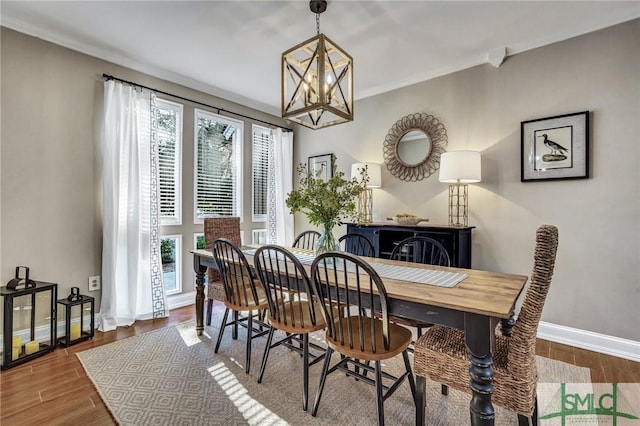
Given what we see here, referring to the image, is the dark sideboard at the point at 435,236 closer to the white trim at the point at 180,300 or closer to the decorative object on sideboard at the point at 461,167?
the decorative object on sideboard at the point at 461,167

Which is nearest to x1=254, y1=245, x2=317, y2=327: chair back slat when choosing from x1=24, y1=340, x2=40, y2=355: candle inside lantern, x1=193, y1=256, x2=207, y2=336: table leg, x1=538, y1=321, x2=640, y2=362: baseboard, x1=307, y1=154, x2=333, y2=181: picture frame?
x1=193, y1=256, x2=207, y2=336: table leg

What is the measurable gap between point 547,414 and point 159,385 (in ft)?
8.03

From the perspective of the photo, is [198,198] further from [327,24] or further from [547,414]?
[547,414]

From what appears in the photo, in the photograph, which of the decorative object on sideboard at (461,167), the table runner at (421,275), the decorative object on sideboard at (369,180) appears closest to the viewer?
the table runner at (421,275)

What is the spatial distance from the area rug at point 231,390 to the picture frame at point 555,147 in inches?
63.9

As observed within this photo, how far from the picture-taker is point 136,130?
322 cm

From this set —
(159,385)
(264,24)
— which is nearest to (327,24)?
(264,24)

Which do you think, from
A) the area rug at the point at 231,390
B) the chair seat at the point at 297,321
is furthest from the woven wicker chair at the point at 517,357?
the chair seat at the point at 297,321

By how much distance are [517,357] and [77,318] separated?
3.55 metres

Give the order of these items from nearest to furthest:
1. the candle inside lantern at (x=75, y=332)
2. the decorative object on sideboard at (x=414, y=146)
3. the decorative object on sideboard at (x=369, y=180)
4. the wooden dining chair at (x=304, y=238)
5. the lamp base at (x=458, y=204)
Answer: the candle inside lantern at (x=75, y=332) → the wooden dining chair at (x=304, y=238) → the lamp base at (x=458, y=204) → the decorative object on sideboard at (x=414, y=146) → the decorative object on sideboard at (x=369, y=180)

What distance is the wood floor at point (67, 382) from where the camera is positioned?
5.82ft

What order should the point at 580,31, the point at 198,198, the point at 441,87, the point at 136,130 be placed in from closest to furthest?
the point at 580,31
the point at 136,130
the point at 441,87
the point at 198,198

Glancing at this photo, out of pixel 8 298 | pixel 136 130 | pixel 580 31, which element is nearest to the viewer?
pixel 8 298

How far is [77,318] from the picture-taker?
2.91 m
